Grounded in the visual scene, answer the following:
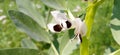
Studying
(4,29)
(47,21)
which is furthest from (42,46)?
(47,21)

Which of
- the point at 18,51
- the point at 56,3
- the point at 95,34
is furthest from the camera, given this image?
the point at 95,34

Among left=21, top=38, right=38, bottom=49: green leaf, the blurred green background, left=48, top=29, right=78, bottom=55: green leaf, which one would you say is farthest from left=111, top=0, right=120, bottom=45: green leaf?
the blurred green background

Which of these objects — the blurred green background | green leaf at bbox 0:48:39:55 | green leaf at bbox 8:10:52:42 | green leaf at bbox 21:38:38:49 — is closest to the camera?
green leaf at bbox 0:48:39:55

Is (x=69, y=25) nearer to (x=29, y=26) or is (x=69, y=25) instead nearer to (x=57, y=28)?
(x=57, y=28)

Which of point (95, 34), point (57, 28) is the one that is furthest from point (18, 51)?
point (95, 34)

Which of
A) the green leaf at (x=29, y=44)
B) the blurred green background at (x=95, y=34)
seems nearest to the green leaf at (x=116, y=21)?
the green leaf at (x=29, y=44)

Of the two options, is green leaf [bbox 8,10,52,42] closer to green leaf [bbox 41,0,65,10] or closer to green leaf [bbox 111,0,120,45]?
green leaf [bbox 41,0,65,10]

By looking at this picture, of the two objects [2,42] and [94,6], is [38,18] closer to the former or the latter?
[94,6]

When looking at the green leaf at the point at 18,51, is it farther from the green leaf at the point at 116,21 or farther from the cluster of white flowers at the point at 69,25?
the green leaf at the point at 116,21

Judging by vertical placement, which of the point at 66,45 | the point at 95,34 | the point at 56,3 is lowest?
the point at 95,34

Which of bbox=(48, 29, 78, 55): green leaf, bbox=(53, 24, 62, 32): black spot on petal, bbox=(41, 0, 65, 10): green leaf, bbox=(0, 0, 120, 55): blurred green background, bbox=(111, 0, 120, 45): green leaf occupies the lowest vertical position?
bbox=(0, 0, 120, 55): blurred green background
